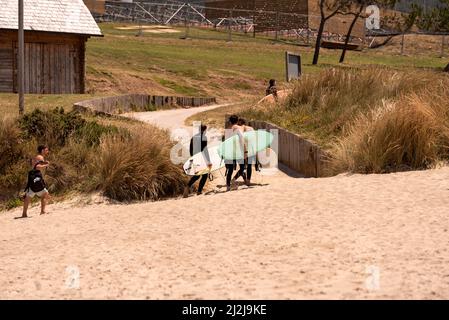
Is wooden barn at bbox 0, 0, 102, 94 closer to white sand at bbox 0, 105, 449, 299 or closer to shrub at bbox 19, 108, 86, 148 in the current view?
shrub at bbox 19, 108, 86, 148

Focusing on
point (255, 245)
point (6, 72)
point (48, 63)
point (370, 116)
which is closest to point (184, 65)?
point (48, 63)

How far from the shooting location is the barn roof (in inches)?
1308

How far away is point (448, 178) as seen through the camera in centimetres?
1387

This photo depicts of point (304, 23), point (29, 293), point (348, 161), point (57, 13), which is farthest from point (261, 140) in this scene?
point (304, 23)

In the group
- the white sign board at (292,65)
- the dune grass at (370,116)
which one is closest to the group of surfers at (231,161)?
the dune grass at (370,116)

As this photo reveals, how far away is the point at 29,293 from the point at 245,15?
219 feet

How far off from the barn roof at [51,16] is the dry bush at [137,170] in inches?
657

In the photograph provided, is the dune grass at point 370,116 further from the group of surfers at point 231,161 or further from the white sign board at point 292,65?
the white sign board at point 292,65

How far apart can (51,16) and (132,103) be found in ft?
16.4

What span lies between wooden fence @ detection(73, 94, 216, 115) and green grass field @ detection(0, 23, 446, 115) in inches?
45.4

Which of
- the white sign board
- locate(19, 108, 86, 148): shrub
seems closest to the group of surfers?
locate(19, 108, 86, 148): shrub

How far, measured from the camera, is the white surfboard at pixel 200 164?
54.4ft

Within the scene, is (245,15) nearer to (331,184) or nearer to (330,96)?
(330,96)

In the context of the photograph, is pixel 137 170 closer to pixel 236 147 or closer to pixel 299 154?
pixel 236 147
